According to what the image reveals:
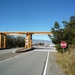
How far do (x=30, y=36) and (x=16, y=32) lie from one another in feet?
16.2

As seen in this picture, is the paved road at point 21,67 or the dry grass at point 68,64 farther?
the dry grass at point 68,64

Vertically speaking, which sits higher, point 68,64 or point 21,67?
point 68,64

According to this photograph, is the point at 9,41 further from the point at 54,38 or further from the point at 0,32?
the point at 54,38

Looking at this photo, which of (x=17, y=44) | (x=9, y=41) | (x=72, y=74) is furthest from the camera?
(x=17, y=44)

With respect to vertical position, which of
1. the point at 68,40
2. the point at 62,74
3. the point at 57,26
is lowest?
the point at 62,74

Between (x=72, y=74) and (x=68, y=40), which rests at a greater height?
(x=68, y=40)

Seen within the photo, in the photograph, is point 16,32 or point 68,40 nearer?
point 68,40

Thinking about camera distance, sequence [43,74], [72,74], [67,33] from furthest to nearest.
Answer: [67,33]
[43,74]
[72,74]

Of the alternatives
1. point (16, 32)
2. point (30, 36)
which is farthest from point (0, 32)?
point (30, 36)

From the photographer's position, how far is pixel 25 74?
34.3 ft

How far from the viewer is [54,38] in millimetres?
34469

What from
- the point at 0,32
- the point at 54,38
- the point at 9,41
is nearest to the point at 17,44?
the point at 9,41

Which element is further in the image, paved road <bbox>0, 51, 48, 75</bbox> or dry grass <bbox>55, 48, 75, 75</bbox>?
dry grass <bbox>55, 48, 75, 75</bbox>

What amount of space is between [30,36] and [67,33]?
102 ft
